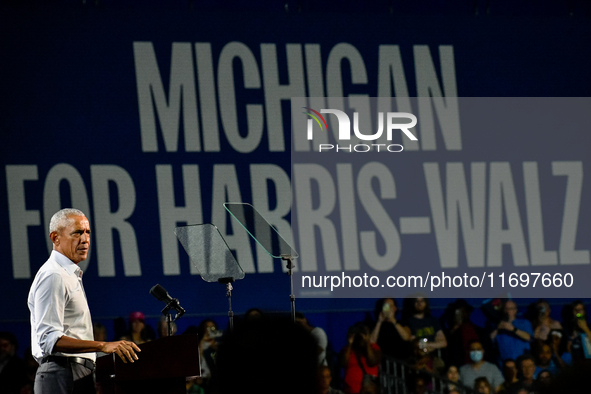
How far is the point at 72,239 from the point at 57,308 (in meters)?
0.33

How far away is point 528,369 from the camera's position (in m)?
6.38

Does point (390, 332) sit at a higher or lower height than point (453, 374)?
higher

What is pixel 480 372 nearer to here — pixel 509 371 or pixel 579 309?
pixel 509 371

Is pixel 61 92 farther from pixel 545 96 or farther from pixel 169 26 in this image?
pixel 545 96

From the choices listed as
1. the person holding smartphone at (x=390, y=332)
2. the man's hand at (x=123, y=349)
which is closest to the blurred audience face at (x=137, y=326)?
the person holding smartphone at (x=390, y=332)

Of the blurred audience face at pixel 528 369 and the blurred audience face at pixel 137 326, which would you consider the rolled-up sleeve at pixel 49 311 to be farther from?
the blurred audience face at pixel 528 369

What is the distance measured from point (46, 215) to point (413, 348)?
3362 mm


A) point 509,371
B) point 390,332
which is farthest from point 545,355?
point 390,332

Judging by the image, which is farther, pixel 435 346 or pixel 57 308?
pixel 435 346

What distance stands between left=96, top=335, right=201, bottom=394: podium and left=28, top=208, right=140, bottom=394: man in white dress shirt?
1.8 inches

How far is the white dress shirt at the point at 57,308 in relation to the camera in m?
3.03

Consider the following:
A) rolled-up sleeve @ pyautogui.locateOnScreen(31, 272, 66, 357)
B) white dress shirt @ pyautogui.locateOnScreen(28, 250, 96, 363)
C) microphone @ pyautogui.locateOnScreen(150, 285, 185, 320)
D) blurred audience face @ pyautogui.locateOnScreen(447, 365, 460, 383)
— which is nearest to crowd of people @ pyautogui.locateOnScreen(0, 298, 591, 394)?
blurred audience face @ pyautogui.locateOnScreen(447, 365, 460, 383)

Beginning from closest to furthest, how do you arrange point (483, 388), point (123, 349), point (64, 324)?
point (123, 349) < point (64, 324) < point (483, 388)

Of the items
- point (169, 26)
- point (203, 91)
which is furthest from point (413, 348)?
point (169, 26)
